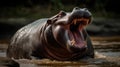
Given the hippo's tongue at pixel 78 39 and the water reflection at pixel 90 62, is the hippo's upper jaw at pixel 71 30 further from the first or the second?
the water reflection at pixel 90 62

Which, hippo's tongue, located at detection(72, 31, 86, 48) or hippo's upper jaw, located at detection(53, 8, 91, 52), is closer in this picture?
hippo's upper jaw, located at detection(53, 8, 91, 52)

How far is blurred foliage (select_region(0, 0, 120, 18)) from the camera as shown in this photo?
15495 mm

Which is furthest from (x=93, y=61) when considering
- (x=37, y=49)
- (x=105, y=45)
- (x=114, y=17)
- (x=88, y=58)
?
(x=114, y=17)

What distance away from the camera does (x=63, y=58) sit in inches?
290

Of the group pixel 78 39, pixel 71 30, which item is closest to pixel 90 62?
pixel 78 39

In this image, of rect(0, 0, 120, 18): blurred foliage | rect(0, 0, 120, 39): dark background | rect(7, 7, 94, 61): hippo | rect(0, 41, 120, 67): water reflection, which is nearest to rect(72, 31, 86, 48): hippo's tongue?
rect(7, 7, 94, 61): hippo

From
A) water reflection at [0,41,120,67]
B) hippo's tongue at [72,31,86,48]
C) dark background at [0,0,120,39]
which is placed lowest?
water reflection at [0,41,120,67]

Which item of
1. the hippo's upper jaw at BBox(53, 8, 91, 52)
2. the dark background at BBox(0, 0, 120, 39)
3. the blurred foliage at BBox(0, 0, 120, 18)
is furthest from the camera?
the blurred foliage at BBox(0, 0, 120, 18)

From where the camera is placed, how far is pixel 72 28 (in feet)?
23.4

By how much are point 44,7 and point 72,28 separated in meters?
9.99

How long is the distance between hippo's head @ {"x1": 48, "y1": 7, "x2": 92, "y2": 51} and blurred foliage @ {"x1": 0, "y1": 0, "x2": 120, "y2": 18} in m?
7.71

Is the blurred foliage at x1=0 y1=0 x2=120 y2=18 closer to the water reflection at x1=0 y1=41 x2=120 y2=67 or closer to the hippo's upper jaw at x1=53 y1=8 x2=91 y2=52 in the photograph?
the water reflection at x1=0 y1=41 x2=120 y2=67

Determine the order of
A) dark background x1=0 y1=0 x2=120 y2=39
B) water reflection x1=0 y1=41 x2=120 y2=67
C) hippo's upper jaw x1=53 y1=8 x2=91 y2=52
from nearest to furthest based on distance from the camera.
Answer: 1. water reflection x1=0 y1=41 x2=120 y2=67
2. hippo's upper jaw x1=53 y1=8 x2=91 y2=52
3. dark background x1=0 y1=0 x2=120 y2=39

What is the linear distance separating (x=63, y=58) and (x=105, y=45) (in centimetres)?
292
